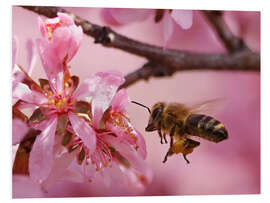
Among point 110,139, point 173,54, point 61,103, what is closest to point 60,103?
point 61,103

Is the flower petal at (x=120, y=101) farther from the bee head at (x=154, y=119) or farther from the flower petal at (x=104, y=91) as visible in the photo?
the bee head at (x=154, y=119)

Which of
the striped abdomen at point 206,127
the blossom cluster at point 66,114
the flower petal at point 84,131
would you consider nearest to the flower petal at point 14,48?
the blossom cluster at point 66,114

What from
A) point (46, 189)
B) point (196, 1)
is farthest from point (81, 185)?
point (196, 1)

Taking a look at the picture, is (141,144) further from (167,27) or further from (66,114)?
(167,27)

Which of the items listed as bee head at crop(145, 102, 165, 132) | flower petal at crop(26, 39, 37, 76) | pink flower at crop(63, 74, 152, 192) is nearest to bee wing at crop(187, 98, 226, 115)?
bee head at crop(145, 102, 165, 132)
